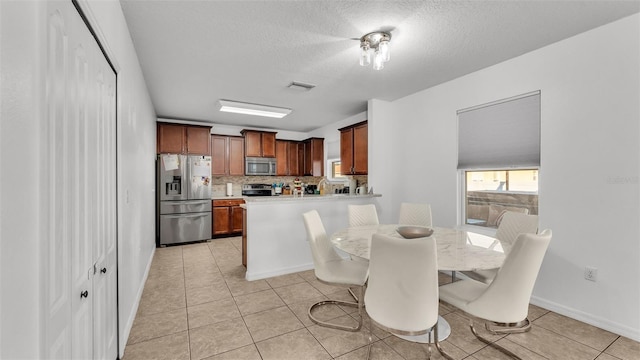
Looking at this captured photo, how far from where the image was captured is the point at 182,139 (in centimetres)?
543

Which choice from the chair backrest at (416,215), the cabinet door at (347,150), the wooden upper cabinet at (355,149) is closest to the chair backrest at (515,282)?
the chair backrest at (416,215)

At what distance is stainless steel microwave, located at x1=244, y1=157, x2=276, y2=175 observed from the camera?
6.27 metres

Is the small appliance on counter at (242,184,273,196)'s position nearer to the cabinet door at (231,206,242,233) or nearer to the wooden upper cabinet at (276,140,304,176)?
the wooden upper cabinet at (276,140,304,176)

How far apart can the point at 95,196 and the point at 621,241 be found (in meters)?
3.83

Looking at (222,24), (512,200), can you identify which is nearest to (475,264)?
(512,200)

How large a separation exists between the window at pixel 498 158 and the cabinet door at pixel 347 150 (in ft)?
6.14

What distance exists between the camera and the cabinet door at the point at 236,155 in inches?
243

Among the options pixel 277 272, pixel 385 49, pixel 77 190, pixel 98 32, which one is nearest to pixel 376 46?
pixel 385 49

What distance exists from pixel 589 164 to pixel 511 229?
33.8 inches

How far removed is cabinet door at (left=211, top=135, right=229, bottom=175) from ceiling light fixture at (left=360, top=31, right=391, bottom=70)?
4424 millimetres

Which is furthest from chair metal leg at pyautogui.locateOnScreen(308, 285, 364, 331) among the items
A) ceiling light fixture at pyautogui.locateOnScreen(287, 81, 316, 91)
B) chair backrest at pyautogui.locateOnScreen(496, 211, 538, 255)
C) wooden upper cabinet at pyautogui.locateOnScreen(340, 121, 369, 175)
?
ceiling light fixture at pyautogui.locateOnScreen(287, 81, 316, 91)

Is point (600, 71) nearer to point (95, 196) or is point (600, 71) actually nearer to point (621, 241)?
point (621, 241)

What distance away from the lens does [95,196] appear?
1442 millimetres

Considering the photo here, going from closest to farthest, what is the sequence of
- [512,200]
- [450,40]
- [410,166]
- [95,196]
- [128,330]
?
[95,196] < [128,330] < [450,40] < [512,200] < [410,166]
